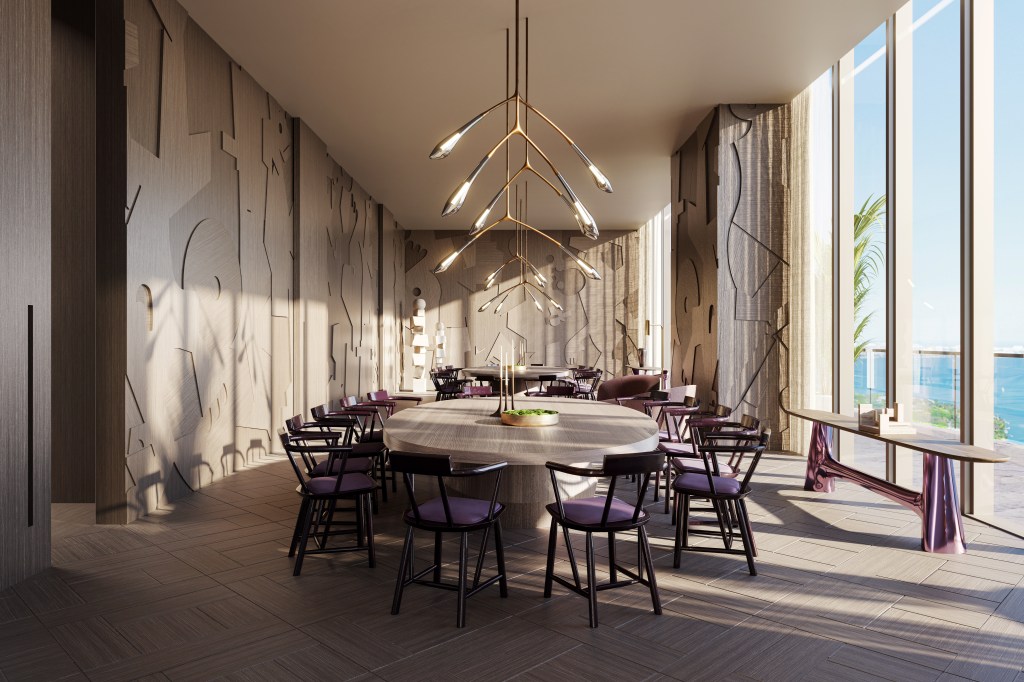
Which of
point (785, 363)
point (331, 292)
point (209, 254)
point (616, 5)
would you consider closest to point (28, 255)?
point (209, 254)

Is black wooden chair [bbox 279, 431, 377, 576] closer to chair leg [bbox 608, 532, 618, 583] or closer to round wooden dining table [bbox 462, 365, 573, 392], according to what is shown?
chair leg [bbox 608, 532, 618, 583]

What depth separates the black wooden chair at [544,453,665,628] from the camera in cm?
275

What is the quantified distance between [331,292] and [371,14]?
4517 mm

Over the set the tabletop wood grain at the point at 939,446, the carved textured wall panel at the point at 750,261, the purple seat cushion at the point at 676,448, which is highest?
the carved textured wall panel at the point at 750,261

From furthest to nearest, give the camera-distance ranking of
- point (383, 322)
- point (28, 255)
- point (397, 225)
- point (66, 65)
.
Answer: point (397, 225)
point (383, 322)
point (66, 65)
point (28, 255)

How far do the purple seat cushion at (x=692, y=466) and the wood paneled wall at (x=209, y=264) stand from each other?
12.0 feet

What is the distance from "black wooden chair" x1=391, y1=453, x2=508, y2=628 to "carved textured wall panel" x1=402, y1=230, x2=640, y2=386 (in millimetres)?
11997

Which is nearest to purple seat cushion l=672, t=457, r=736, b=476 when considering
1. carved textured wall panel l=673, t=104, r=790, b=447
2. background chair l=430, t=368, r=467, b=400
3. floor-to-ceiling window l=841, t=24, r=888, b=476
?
floor-to-ceiling window l=841, t=24, r=888, b=476

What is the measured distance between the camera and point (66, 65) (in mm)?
4953

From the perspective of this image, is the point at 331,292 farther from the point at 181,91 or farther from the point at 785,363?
the point at 785,363

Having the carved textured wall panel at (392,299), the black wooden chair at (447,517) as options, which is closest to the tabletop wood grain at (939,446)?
the black wooden chair at (447,517)

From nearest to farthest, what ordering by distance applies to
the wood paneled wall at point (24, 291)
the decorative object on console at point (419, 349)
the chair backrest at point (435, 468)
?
the chair backrest at point (435, 468) → the wood paneled wall at point (24, 291) → the decorative object on console at point (419, 349)

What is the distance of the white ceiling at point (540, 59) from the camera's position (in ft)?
17.0

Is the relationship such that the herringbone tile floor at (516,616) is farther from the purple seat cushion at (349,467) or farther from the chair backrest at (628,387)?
the chair backrest at (628,387)
